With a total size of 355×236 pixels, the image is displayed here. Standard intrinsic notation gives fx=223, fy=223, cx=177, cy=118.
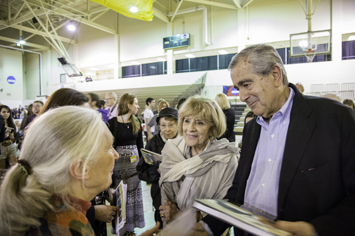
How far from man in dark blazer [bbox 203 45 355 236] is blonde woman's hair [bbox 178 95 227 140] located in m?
0.54

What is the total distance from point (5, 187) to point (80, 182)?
0.24 m

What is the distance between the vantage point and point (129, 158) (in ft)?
10.3

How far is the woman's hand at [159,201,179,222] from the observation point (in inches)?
63.7

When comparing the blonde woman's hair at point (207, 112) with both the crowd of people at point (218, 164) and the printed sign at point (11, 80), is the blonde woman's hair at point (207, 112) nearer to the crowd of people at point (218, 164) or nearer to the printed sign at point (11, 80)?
the crowd of people at point (218, 164)

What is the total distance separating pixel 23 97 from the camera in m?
21.7

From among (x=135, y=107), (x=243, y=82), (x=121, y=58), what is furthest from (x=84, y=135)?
(x=121, y=58)

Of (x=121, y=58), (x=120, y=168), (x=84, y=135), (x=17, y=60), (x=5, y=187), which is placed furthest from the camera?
(x=17, y=60)

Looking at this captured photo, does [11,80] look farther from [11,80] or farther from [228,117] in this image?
[228,117]

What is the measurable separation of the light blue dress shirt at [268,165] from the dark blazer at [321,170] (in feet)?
0.21

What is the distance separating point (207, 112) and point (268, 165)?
0.71 metres

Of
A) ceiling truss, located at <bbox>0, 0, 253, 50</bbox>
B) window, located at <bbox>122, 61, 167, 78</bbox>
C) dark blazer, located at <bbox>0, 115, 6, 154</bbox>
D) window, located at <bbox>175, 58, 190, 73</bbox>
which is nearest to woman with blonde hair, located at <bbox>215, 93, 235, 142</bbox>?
dark blazer, located at <bbox>0, 115, 6, 154</bbox>

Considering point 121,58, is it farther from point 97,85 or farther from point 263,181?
point 263,181

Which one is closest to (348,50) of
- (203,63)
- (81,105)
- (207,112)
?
(203,63)

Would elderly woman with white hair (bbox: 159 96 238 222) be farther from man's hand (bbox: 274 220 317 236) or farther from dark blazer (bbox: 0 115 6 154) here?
dark blazer (bbox: 0 115 6 154)
